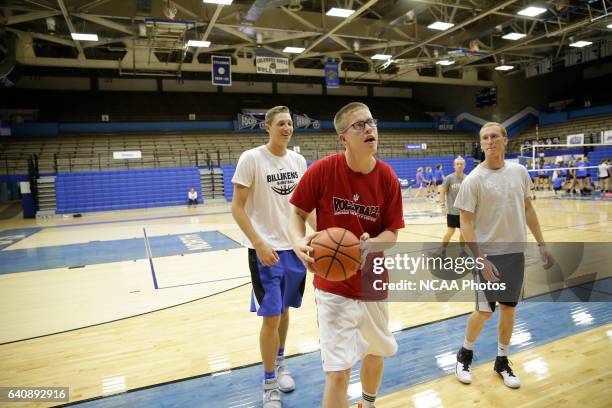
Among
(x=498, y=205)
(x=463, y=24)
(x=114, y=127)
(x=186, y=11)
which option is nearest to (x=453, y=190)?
(x=498, y=205)

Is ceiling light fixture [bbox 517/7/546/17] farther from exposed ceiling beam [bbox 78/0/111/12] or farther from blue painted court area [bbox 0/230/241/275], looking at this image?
exposed ceiling beam [bbox 78/0/111/12]

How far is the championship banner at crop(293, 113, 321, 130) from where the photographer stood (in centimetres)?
2817

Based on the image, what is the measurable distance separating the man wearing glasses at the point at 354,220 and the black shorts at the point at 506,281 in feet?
3.60

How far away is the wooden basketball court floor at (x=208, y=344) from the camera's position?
2.74 metres

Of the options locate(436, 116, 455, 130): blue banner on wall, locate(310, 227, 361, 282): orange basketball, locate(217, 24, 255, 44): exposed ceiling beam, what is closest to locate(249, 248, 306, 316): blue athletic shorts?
locate(310, 227, 361, 282): orange basketball

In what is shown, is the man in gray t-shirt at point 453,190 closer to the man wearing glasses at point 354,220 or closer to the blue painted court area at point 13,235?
the man wearing glasses at point 354,220

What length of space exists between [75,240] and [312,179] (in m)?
10.6

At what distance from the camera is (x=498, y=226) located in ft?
9.19

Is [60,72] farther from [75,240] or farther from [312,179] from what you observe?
[312,179]

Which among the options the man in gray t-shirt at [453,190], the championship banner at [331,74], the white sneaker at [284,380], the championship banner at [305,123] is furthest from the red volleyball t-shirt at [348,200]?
the championship banner at [305,123]

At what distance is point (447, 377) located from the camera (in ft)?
9.49

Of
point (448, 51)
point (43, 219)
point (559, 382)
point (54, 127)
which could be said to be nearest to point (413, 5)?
point (448, 51)

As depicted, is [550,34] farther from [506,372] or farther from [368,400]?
[368,400]

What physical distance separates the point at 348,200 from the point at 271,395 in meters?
1.50
